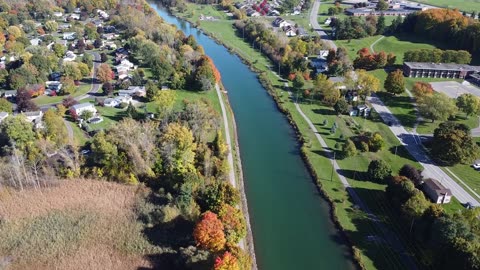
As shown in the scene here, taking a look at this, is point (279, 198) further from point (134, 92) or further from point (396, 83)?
point (134, 92)

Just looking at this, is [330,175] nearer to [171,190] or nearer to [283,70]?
[171,190]

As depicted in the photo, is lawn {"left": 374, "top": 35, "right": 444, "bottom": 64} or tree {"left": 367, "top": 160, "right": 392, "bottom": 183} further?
lawn {"left": 374, "top": 35, "right": 444, "bottom": 64}

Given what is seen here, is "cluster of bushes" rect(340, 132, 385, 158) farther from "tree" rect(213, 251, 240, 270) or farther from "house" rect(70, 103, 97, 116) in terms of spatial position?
"house" rect(70, 103, 97, 116)

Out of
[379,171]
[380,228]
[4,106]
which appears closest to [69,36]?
[4,106]

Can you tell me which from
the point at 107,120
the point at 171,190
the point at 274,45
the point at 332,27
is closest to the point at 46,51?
the point at 107,120

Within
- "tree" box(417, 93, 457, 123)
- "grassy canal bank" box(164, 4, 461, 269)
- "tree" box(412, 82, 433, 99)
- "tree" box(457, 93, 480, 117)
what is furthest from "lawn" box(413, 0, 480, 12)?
"grassy canal bank" box(164, 4, 461, 269)

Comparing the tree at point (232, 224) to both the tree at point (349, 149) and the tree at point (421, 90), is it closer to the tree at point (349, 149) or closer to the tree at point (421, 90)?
the tree at point (349, 149)
